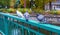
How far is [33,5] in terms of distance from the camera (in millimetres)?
26203

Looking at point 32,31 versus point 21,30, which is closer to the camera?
point 32,31

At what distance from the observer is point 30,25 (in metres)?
2.44

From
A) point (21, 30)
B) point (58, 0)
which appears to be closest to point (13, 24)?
point (21, 30)

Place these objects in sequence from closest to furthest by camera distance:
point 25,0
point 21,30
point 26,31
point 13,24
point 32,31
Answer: point 32,31, point 26,31, point 21,30, point 13,24, point 25,0

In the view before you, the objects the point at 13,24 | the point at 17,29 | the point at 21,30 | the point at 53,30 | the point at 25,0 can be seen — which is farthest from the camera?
the point at 25,0

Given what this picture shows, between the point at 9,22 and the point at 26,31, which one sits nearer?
the point at 26,31

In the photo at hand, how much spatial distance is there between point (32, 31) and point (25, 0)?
2257 cm

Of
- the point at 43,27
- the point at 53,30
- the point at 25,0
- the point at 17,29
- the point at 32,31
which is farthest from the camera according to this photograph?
the point at 25,0

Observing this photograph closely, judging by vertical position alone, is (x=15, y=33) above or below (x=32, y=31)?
below

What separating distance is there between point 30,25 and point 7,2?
23.4 m

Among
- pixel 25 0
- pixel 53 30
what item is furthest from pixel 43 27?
pixel 25 0

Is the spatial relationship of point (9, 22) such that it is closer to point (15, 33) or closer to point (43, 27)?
point (15, 33)

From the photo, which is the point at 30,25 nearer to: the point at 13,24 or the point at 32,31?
the point at 32,31

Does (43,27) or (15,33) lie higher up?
(43,27)
